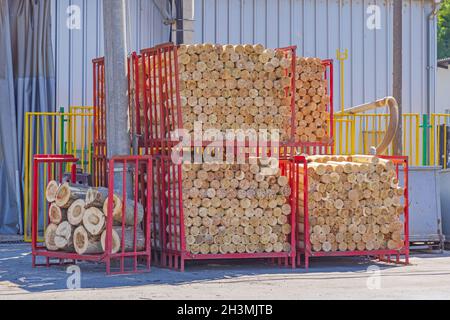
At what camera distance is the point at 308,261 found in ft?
48.3

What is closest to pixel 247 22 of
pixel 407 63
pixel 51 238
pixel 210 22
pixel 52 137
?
pixel 210 22

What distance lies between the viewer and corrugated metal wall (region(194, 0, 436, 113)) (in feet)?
81.5

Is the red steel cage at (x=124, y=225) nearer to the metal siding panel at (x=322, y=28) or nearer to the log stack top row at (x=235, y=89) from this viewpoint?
the log stack top row at (x=235, y=89)

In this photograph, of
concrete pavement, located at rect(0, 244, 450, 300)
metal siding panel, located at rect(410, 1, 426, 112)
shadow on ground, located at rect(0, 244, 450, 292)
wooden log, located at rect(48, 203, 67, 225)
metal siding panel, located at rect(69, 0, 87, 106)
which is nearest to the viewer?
→ concrete pavement, located at rect(0, 244, 450, 300)

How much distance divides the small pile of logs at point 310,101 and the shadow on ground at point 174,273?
2.11 meters

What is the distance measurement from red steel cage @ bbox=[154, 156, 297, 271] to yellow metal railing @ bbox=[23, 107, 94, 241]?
449 cm

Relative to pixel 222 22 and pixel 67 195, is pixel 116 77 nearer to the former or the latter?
pixel 67 195

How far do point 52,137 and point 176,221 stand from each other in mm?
5757

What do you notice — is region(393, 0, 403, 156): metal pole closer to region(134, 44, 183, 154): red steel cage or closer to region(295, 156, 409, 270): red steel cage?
region(295, 156, 409, 270): red steel cage

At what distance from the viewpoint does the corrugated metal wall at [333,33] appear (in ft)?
81.5

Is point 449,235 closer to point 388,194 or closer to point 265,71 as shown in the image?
point 388,194

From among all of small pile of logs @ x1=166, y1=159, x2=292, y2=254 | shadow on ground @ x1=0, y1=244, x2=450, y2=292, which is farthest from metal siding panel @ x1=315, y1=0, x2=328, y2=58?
small pile of logs @ x1=166, y1=159, x2=292, y2=254
